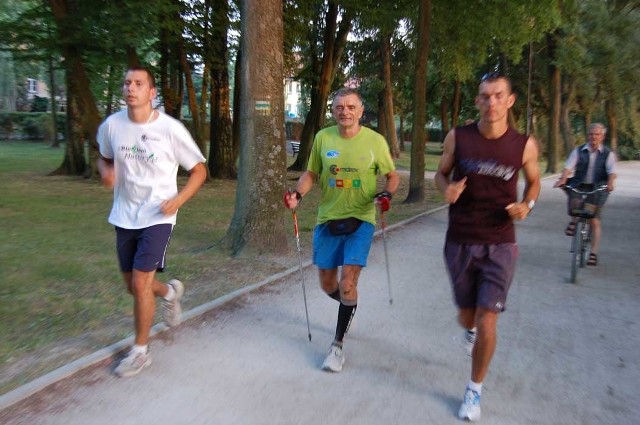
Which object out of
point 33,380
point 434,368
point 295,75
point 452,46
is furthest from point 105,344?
point 295,75

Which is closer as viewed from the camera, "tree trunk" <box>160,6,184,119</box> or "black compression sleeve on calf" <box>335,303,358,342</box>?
"black compression sleeve on calf" <box>335,303,358,342</box>

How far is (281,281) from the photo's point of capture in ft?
24.0

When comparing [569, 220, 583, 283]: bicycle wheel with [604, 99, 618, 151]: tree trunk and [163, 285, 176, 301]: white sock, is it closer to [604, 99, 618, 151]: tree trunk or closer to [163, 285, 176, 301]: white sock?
[163, 285, 176, 301]: white sock

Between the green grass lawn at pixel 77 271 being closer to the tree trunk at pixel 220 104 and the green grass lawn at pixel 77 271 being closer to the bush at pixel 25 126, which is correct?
the tree trunk at pixel 220 104

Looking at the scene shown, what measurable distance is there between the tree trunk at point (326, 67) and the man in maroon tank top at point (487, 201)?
663 inches

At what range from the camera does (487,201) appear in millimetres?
3996

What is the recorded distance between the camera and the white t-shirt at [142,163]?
4.41 meters

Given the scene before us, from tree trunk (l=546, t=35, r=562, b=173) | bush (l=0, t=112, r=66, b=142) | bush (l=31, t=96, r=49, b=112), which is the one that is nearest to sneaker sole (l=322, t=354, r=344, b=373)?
tree trunk (l=546, t=35, r=562, b=173)

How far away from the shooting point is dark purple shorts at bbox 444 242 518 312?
3951 millimetres

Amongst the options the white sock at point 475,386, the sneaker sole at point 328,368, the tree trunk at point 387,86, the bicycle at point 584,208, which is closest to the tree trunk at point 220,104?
the tree trunk at point 387,86

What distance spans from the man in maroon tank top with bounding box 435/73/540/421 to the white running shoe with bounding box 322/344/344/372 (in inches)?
40.0

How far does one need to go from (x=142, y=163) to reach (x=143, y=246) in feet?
1.98

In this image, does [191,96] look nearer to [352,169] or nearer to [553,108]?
[352,169]

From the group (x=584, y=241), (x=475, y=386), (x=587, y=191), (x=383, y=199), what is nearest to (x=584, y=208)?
(x=587, y=191)
